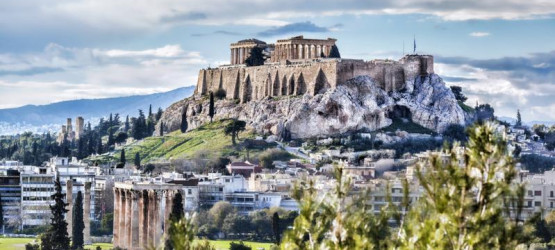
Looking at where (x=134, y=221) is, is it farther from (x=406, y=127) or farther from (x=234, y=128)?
(x=406, y=127)

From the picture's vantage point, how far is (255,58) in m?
131

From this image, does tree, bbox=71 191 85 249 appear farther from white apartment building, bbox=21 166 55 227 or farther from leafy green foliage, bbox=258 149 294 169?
leafy green foliage, bbox=258 149 294 169

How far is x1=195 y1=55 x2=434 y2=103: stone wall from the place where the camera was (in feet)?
389

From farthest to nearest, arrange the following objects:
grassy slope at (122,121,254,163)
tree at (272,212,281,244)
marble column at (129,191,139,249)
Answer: grassy slope at (122,121,254,163)
tree at (272,212,281,244)
marble column at (129,191,139,249)

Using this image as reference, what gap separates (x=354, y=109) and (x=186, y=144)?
48.4ft

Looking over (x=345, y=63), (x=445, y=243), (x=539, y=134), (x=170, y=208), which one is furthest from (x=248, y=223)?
(x=445, y=243)

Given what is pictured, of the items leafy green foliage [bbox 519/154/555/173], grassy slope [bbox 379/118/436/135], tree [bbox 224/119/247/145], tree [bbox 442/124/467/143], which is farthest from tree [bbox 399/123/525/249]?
grassy slope [bbox 379/118/436/135]

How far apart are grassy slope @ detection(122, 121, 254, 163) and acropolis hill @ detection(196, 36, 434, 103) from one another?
191 inches

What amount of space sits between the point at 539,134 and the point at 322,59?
77.6 feet

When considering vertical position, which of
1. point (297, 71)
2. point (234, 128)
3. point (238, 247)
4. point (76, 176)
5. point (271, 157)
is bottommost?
point (238, 247)

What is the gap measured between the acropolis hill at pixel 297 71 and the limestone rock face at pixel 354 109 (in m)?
0.85

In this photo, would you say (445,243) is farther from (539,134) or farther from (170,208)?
(539,134)

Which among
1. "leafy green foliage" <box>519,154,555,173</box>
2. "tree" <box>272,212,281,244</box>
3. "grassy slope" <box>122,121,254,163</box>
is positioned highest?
"grassy slope" <box>122,121,254,163</box>

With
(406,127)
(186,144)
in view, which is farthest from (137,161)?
(406,127)
